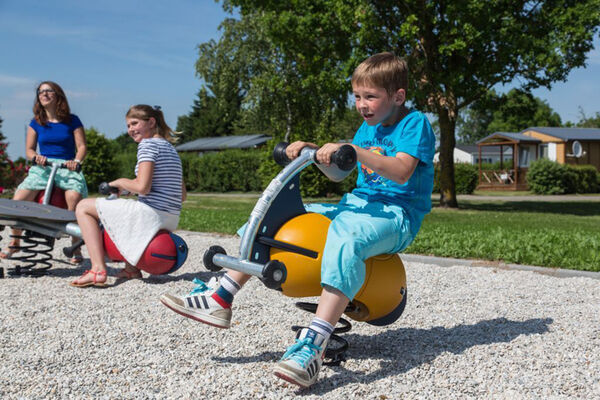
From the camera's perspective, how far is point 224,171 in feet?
94.5

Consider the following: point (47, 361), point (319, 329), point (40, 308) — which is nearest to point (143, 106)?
point (40, 308)

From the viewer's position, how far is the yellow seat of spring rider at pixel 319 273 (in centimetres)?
260

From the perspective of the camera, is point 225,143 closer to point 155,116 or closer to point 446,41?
point 446,41

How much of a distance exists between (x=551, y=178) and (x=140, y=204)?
26.4 metres

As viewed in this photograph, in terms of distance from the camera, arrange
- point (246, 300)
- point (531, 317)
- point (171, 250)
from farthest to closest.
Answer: point (171, 250) < point (246, 300) < point (531, 317)

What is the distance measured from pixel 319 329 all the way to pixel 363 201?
75 centimetres

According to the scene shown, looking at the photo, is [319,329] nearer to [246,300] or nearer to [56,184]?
[246,300]

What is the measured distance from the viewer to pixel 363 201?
9.56 ft

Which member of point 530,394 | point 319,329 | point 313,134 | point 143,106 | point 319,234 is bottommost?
point 530,394

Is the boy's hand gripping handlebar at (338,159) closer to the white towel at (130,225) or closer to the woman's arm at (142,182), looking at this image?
the woman's arm at (142,182)

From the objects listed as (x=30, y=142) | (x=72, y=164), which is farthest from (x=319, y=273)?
(x=30, y=142)

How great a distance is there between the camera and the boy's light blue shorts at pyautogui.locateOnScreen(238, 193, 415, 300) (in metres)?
2.45

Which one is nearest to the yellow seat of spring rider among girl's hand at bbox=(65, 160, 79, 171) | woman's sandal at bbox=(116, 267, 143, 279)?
woman's sandal at bbox=(116, 267, 143, 279)

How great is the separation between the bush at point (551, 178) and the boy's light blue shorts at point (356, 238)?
88.1 feet
